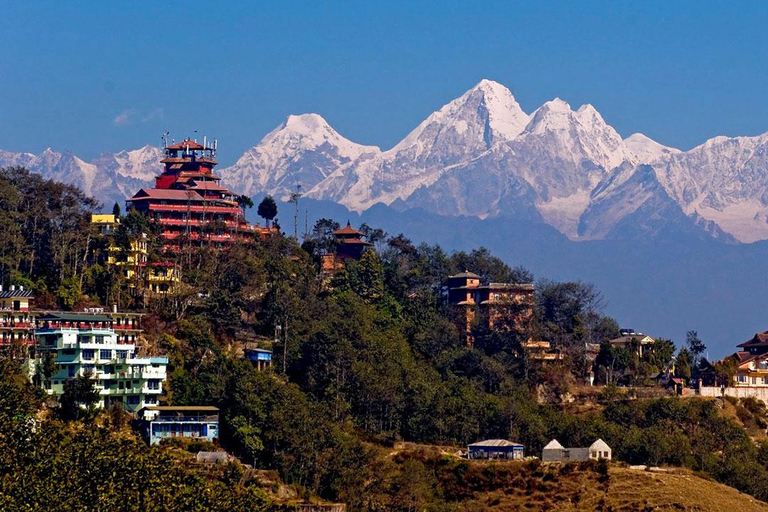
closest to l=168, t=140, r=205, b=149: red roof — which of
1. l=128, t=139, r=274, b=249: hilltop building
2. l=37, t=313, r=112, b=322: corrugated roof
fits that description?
l=128, t=139, r=274, b=249: hilltop building

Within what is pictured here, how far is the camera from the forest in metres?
93.0

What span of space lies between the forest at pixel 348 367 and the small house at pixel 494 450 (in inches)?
119

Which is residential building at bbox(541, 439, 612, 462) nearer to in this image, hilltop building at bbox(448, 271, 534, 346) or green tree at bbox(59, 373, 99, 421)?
hilltop building at bbox(448, 271, 534, 346)

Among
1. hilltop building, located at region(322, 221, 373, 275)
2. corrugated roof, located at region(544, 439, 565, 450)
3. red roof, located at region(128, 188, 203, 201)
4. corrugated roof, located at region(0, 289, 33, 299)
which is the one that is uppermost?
red roof, located at region(128, 188, 203, 201)

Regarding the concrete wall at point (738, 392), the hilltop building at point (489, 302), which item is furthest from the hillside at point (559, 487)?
the hilltop building at point (489, 302)

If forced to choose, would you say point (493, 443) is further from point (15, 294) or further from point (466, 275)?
point (15, 294)

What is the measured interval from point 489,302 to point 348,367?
22630 millimetres

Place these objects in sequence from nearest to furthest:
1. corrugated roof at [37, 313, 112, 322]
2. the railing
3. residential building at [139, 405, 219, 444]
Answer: residential building at [139, 405, 219, 444] → the railing → corrugated roof at [37, 313, 112, 322]

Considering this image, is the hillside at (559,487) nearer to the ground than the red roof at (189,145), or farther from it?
nearer to the ground

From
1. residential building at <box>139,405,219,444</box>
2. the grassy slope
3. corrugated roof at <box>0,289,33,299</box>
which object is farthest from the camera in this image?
corrugated roof at <box>0,289,33,299</box>

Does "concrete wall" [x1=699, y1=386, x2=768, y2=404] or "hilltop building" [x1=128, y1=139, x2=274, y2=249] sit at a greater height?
"hilltop building" [x1=128, y1=139, x2=274, y2=249]

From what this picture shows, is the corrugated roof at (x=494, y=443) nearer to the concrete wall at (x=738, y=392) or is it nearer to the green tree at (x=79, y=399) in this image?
the concrete wall at (x=738, y=392)

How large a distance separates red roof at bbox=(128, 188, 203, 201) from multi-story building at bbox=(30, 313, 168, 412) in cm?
2476

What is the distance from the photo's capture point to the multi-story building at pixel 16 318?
324 ft
